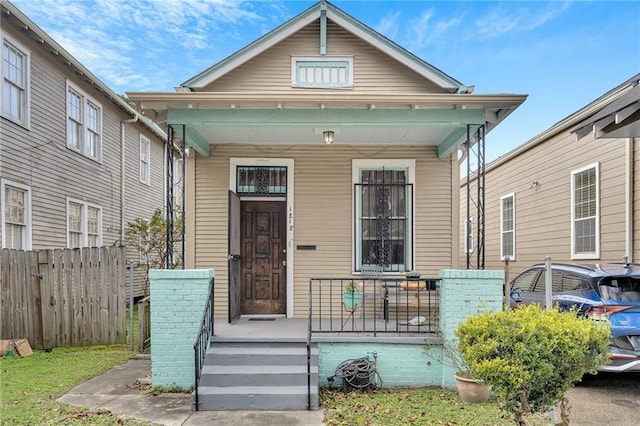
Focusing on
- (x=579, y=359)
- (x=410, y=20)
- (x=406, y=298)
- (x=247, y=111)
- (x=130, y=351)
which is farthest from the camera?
(x=410, y=20)

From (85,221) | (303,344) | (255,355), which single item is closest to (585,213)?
(303,344)

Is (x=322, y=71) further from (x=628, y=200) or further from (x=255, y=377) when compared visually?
(x=628, y=200)

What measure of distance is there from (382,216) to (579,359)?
447cm

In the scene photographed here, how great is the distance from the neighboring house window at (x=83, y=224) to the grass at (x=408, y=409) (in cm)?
847

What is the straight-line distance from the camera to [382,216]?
25.4 ft

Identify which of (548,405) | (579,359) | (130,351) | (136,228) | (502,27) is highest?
(502,27)

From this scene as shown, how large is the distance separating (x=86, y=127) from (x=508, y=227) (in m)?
11.9

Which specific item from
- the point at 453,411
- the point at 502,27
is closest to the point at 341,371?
the point at 453,411

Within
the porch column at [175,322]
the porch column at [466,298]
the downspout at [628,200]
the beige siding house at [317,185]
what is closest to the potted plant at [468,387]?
the porch column at [466,298]

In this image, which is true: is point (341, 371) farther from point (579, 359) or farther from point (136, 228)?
point (136, 228)

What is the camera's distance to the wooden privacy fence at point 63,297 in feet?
24.5

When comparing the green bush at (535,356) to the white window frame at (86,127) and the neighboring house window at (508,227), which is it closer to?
the neighboring house window at (508,227)

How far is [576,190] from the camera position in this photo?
31.1 feet

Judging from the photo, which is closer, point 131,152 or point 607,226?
point 607,226
